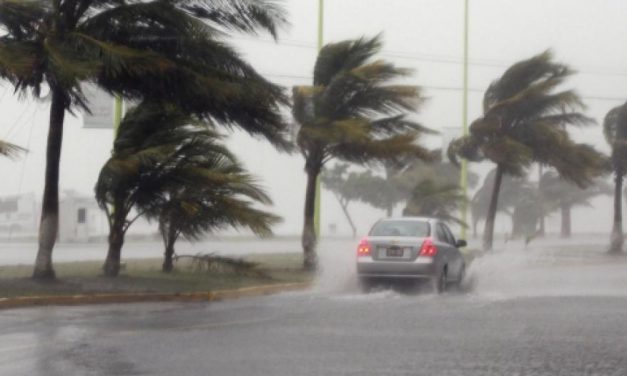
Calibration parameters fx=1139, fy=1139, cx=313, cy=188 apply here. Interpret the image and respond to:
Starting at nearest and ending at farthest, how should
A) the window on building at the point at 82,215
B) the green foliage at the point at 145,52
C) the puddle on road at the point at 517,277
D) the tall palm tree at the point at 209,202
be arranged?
1. the green foliage at the point at 145,52
2. the tall palm tree at the point at 209,202
3. the puddle on road at the point at 517,277
4. the window on building at the point at 82,215

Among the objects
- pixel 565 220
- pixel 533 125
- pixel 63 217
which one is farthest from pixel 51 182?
pixel 565 220

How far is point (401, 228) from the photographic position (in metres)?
21.1

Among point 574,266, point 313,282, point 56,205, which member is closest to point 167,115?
point 56,205

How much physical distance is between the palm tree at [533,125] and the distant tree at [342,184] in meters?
28.2

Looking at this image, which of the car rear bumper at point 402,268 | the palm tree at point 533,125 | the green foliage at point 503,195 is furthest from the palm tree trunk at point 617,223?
the green foliage at point 503,195

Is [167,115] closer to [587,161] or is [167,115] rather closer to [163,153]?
[163,153]

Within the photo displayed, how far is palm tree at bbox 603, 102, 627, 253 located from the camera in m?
39.6

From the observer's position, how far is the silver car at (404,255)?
20.1m

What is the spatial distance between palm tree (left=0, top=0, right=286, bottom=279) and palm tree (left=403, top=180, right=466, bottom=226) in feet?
42.4

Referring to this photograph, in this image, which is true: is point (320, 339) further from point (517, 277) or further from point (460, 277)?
point (517, 277)

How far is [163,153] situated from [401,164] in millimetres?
9439

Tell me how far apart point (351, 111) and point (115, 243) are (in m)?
7.25

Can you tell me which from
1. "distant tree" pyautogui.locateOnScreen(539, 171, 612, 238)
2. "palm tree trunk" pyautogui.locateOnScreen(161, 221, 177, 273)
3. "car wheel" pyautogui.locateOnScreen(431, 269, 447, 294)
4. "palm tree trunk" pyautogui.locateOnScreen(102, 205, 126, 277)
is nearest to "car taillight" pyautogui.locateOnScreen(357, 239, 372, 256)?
"car wheel" pyautogui.locateOnScreen(431, 269, 447, 294)

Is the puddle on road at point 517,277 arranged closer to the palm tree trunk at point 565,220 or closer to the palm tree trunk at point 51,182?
the palm tree trunk at point 51,182
